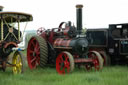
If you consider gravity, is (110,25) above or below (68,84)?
above

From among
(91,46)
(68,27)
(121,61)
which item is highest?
(68,27)

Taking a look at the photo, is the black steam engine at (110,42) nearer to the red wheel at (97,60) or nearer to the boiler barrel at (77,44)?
the red wheel at (97,60)

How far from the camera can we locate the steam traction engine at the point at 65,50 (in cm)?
679

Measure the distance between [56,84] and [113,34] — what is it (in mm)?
5562

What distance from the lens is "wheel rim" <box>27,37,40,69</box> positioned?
27.0ft

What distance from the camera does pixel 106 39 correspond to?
922cm

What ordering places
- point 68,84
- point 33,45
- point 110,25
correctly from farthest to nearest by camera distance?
point 110,25 → point 33,45 → point 68,84

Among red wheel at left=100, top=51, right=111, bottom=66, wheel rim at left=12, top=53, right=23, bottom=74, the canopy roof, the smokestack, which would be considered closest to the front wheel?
wheel rim at left=12, top=53, right=23, bottom=74

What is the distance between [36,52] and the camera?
819cm

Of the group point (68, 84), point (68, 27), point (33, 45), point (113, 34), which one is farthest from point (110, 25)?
point (68, 84)

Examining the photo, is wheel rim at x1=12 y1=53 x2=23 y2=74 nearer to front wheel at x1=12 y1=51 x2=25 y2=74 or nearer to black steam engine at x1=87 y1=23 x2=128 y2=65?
front wheel at x1=12 y1=51 x2=25 y2=74

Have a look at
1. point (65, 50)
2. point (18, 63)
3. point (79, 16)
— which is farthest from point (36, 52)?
point (79, 16)

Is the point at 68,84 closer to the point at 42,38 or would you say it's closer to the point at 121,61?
the point at 42,38

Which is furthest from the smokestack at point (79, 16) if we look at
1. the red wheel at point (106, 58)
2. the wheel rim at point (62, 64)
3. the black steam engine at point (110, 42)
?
the red wheel at point (106, 58)
